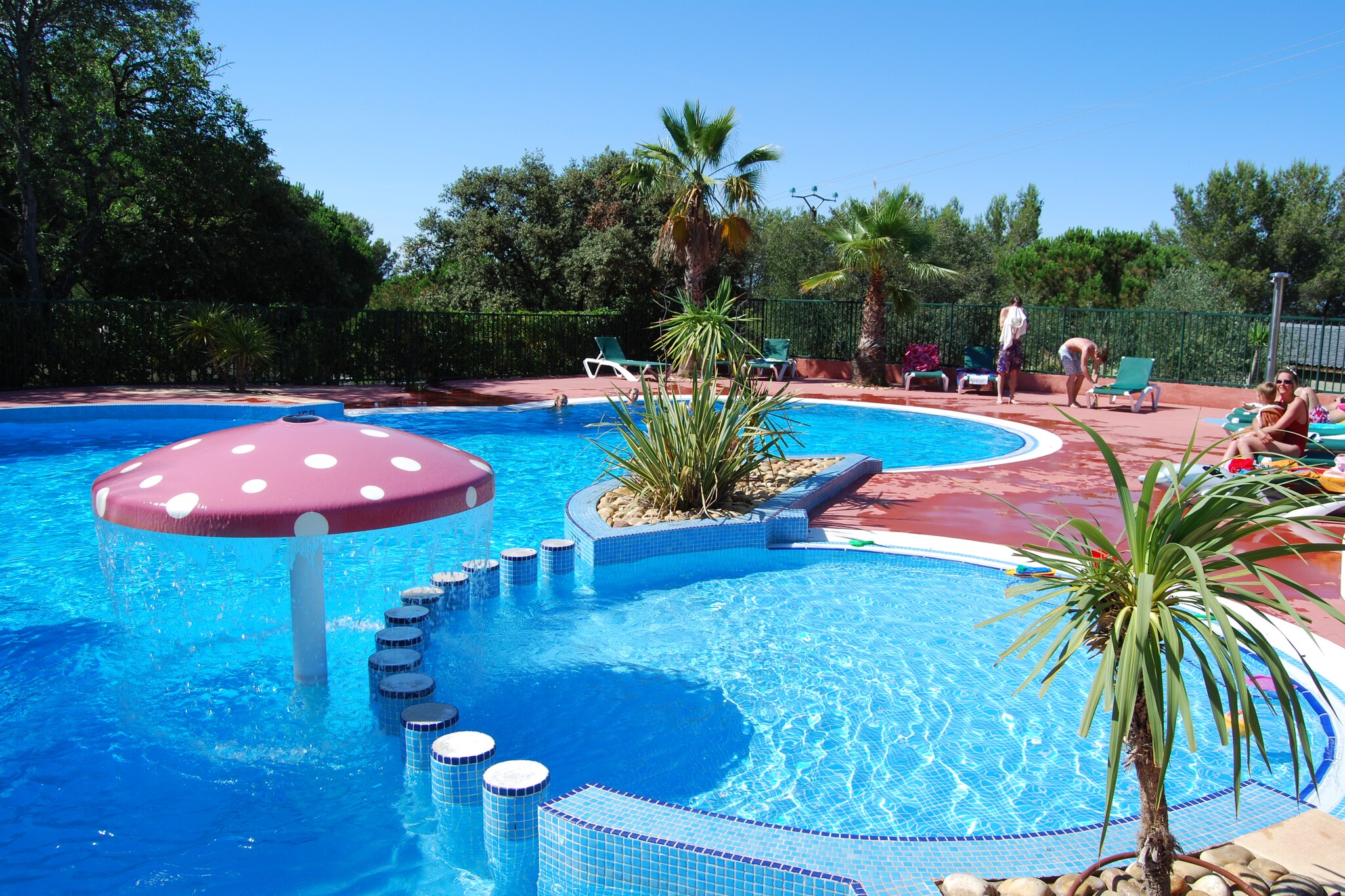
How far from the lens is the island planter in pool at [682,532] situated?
6.77 meters

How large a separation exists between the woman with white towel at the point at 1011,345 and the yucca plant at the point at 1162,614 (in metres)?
14.9

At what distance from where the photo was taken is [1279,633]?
11.0ft

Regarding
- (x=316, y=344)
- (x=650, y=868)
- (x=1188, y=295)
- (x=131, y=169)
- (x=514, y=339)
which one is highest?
(x=131, y=169)

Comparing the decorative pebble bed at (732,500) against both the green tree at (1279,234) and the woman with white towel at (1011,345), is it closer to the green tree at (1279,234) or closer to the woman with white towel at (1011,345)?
the woman with white towel at (1011,345)

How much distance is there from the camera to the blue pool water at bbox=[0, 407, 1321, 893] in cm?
351

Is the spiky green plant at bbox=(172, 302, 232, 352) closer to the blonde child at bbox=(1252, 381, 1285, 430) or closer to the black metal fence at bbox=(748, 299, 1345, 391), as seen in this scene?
the black metal fence at bbox=(748, 299, 1345, 391)

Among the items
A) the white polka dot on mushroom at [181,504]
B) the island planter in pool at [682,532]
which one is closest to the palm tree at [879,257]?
the island planter in pool at [682,532]

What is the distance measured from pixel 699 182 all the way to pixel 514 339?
533 centimetres

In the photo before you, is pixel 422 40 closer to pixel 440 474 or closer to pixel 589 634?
pixel 589 634

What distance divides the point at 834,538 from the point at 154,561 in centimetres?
524

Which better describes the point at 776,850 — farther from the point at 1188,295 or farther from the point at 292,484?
the point at 1188,295

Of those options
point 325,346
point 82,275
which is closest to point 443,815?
point 325,346

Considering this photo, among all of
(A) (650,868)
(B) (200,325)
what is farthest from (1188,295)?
(A) (650,868)

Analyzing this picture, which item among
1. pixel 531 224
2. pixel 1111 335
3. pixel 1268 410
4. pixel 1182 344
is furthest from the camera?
pixel 531 224
